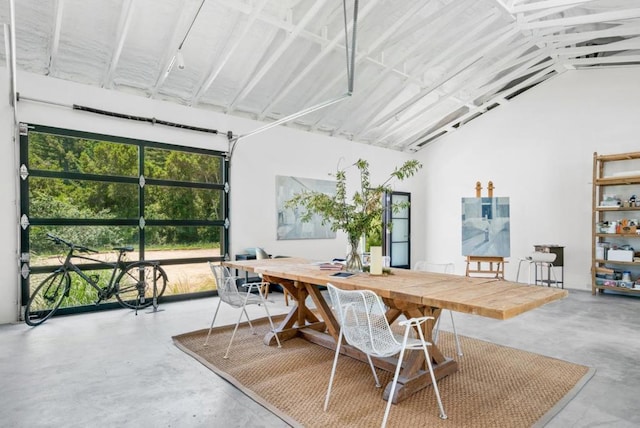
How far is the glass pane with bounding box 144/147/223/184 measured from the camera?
224 inches

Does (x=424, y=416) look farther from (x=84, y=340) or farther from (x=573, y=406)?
(x=84, y=340)

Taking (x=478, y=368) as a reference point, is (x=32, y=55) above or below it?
above

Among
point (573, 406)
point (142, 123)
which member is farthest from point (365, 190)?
point (142, 123)

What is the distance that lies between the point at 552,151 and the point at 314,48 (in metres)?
5.07

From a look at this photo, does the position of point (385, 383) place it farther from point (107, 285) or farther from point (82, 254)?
point (82, 254)

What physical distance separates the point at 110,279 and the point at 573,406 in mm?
5228

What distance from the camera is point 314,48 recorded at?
567 cm

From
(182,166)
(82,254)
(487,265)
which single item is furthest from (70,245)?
(487,265)

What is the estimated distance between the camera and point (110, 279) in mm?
5145

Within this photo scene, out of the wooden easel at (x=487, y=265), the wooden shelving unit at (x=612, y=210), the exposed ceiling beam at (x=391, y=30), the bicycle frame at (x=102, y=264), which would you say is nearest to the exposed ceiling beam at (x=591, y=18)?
the exposed ceiling beam at (x=391, y=30)

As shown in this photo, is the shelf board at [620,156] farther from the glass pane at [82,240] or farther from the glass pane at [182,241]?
the glass pane at [82,240]

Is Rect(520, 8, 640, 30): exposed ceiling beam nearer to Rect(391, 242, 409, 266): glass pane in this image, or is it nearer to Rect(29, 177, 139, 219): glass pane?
Rect(391, 242, 409, 266): glass pane

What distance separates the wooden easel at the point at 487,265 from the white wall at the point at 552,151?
396 mm

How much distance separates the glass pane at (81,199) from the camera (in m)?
4.83
